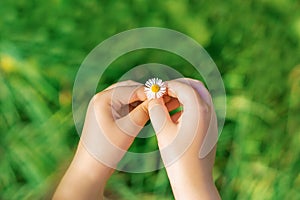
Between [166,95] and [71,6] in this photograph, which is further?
[71,6]

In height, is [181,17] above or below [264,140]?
above

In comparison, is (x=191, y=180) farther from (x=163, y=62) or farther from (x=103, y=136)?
(x=163, y=62)

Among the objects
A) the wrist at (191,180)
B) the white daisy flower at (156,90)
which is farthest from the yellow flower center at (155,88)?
the wrist at (191,180)

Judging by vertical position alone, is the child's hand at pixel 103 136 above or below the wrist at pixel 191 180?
above

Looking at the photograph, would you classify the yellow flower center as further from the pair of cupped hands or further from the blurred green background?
the blurred green background

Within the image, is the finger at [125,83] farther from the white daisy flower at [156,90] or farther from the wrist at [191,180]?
the wrist at [191,180]

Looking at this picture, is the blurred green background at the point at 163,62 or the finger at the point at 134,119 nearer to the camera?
the finger at the point at 134,119

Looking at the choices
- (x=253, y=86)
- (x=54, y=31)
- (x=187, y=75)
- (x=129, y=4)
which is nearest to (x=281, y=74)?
(x=253, y=86)

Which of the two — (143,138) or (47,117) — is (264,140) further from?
(47,117)

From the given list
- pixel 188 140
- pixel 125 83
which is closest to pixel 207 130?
pixel 188 140
